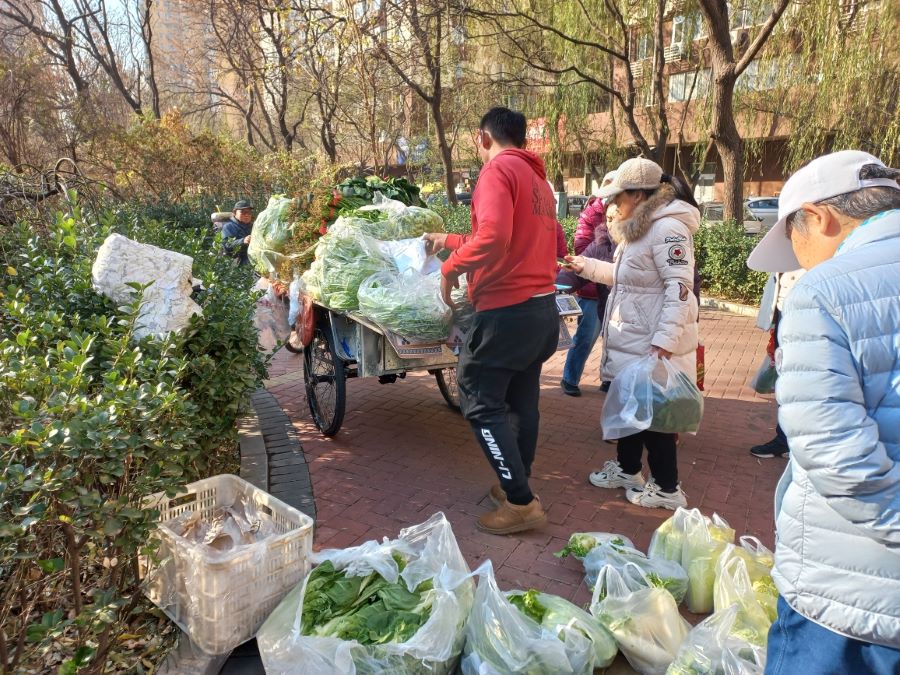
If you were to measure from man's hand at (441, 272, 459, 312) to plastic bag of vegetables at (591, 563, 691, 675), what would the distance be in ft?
5.32

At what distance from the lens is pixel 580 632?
2262mm

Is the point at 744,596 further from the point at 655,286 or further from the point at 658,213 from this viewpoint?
the point at 658,213

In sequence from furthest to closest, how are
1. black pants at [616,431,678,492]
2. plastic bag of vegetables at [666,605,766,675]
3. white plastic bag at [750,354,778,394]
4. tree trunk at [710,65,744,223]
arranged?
1. tree trunk at [710,65,744,223]
2. white plastic bag at [750,354,778,394]
3. black pants at [616,431,678,492]
4. plastic bag of vegetables at [666,605,766,675]

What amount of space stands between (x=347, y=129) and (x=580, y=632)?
19.5 metres

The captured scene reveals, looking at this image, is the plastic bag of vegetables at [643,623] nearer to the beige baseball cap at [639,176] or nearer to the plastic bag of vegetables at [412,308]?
the plastic bag of vegetables at [412,308]

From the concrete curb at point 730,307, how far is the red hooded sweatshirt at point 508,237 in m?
7.29

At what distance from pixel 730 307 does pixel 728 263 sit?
755 millimetres

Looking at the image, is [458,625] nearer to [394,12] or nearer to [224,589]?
[224,589]

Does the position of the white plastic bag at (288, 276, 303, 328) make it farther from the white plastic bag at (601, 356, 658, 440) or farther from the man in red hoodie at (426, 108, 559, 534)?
the white plastic bag at (601, 356, 658, 440)

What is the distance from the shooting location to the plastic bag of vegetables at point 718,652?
6.75ft

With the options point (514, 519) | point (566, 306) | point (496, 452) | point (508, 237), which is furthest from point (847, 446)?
point (566, 306)

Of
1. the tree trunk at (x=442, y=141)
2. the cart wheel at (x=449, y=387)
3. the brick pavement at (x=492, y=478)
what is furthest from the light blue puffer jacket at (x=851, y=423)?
the tree trunk at (x=442, y=141)

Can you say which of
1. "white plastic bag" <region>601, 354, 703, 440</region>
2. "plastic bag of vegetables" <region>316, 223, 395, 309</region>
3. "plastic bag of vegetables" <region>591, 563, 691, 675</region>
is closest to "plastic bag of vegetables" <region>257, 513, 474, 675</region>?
"plastic bag of vegetables" <region>591, 563, 691, 675</region>

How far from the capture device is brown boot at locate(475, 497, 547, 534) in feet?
10.8
